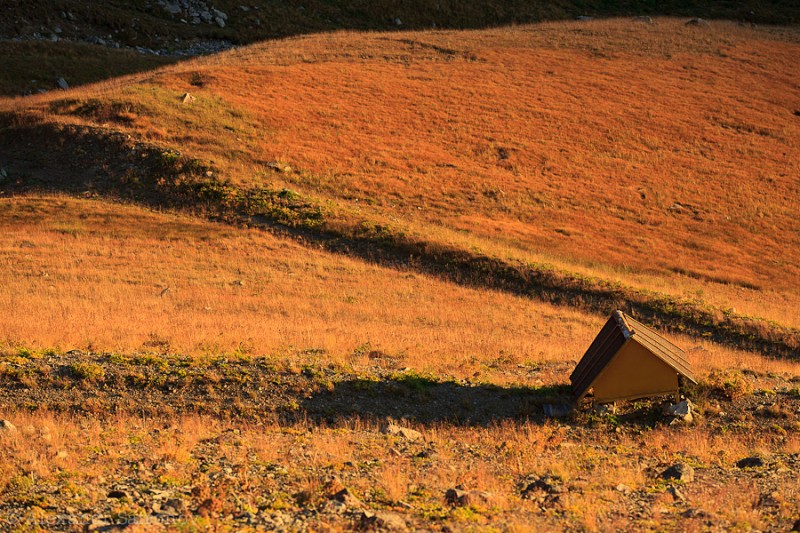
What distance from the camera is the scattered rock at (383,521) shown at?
11141 millimetres

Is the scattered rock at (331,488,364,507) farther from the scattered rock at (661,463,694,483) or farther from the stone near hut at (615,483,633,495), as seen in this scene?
the scattered rock at (661,463,694,483)

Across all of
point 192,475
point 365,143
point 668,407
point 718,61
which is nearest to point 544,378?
point 668,407

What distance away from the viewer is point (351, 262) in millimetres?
35031

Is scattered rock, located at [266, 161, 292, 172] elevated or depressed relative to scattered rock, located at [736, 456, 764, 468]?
depressed

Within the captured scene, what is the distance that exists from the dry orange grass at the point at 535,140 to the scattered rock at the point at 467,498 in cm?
2395

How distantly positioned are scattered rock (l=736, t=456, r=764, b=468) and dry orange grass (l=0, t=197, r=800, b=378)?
5.58 meters

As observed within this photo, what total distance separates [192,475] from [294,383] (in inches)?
210

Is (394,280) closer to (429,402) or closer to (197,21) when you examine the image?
(429,402)

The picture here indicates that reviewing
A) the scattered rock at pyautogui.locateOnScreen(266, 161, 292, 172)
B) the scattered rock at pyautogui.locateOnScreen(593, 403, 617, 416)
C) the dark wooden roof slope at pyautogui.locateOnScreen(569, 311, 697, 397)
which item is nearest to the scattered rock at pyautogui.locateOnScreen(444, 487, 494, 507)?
the dark wooden roof slope at pyautogui.locateOnScreen(569, 311, 697, 397)

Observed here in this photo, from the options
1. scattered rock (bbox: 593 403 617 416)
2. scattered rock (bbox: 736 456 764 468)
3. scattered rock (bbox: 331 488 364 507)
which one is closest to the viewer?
scattered rock (bbox: 331 488 364 507)

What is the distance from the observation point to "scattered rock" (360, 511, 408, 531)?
11141 millimetres

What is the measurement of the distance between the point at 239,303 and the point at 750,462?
17807 mm

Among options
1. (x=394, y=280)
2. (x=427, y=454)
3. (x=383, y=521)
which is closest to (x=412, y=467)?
(x=427, y=454)

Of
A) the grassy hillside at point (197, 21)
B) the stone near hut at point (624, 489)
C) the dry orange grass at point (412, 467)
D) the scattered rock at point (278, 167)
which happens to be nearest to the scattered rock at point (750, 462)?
the dry orange grass at point (412, 467)
